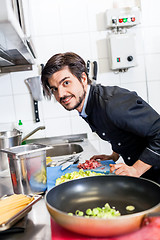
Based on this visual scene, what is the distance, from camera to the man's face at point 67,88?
1.13 m

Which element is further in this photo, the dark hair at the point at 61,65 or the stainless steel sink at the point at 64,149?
the stainless steel sink at the point at 64,149

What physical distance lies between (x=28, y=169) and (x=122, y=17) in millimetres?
1655

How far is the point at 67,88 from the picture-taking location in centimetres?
113

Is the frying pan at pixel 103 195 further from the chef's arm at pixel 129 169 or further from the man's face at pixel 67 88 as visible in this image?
the man's face at pixel 67 88

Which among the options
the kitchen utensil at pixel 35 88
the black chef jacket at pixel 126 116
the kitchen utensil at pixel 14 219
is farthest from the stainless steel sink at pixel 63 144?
the kitchen utensil at pixel 14 219

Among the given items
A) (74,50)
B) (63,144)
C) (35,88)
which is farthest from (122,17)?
(63,144)

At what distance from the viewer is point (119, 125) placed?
1100mm

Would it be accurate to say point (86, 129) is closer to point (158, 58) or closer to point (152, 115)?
point (158, 58)

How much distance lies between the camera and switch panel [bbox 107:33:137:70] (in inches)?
81.0

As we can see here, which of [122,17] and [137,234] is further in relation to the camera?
[122,17]

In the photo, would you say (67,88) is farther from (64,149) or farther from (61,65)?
(64,149)

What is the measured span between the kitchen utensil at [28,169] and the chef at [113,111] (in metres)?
0.30

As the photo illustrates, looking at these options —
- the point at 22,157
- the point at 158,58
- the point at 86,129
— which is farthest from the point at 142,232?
the point at 158,58

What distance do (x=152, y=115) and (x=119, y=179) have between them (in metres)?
0.39
